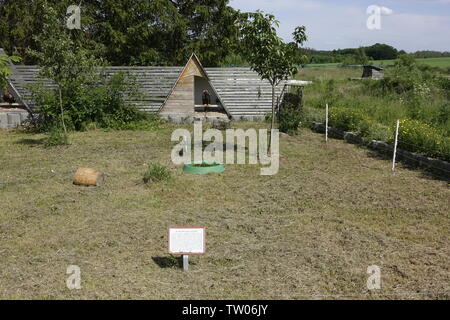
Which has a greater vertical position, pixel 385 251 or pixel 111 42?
pixel 111 42

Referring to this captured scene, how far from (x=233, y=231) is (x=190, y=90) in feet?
45.3

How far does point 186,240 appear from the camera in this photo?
5266mm

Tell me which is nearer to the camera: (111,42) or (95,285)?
(95,285)

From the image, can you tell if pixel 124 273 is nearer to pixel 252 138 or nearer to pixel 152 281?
pixel 152 281

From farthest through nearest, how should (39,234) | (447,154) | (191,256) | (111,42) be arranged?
1. (111,42)
2. (447,154)
3. (39,234)
4. (191,256)

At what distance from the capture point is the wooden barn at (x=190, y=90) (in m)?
19.5

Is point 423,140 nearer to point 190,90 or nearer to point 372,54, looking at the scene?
point 190,90

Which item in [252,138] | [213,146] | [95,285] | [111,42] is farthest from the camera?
[111,42]

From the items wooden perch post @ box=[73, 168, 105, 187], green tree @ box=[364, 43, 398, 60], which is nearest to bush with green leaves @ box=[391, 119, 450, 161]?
wooden perch post @ box=[73, 168, 105, 187]

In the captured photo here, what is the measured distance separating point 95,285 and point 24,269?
114cm

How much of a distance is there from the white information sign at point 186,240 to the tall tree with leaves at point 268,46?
7.06 metres

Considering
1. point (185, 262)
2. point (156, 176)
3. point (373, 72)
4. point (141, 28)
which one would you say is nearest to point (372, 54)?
point (373, 72)

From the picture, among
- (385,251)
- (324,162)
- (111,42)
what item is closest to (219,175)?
(324,162)

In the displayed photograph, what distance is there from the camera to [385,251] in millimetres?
6141
